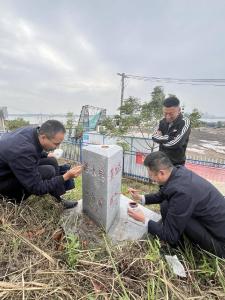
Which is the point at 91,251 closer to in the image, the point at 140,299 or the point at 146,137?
the point at 140,299

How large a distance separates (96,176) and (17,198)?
1014 millimetres

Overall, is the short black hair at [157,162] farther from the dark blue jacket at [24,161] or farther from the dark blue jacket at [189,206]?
the dark blue jacket at [24,161]

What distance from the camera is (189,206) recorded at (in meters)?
2.42

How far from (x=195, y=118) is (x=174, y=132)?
5.08 meters

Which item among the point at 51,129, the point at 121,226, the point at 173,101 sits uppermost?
the point at 173,101

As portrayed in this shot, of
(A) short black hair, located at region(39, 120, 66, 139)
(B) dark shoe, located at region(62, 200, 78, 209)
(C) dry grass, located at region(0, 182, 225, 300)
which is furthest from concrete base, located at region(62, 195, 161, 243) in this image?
(A) short black hair, located at region(39, 120, 66, 139)

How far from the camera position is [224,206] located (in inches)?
102

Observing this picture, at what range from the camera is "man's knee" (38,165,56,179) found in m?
3.20

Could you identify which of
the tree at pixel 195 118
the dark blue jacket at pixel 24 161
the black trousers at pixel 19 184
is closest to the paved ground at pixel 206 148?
the tree at pixel 195 118

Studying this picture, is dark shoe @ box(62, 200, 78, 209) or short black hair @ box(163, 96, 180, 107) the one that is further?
short black hair @ box(163, 96, 180, 107)

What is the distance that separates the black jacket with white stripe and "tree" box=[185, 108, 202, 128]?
4882 mm

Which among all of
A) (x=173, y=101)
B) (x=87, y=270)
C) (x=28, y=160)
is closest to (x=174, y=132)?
(x=173, y=101)

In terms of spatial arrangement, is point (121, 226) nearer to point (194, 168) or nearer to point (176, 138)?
point (176, 138)

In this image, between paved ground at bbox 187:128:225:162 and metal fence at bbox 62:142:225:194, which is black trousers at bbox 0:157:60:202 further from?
paved ground at bbox 187:128:225:162
